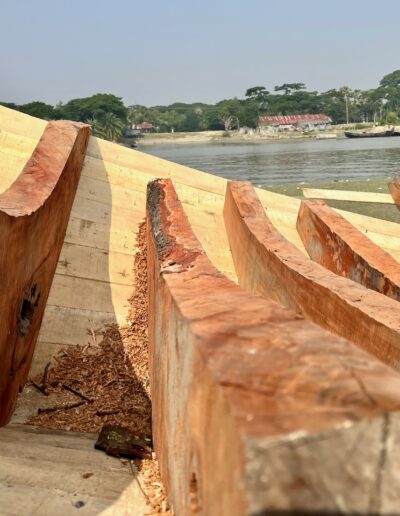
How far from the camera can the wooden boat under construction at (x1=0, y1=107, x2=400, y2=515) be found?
112 cm

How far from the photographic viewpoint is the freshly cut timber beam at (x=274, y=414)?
109 cm

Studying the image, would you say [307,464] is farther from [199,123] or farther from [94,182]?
[199,123]

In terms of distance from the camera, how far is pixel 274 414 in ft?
3.89

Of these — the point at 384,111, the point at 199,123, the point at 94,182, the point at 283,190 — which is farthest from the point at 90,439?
the point at 384,111

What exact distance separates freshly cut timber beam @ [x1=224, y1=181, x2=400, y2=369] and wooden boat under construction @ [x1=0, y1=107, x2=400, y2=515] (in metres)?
0.02

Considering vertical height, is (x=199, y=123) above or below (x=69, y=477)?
above

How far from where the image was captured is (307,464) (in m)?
1.09

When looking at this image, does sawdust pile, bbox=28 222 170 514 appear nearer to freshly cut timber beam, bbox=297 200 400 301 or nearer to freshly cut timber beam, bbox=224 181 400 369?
freshly cut timber beam, bbox=224 181 400 369

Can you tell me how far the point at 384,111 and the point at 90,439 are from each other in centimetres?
16616

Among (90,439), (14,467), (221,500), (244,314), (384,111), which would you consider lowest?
(90,439)

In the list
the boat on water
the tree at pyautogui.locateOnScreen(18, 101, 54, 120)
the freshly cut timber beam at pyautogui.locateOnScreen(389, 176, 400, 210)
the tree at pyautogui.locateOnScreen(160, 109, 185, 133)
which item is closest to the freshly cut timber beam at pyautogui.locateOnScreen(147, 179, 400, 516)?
the freshly cut timber beam at pyautogui.locateOnScreen(389, 176, 400, 210)

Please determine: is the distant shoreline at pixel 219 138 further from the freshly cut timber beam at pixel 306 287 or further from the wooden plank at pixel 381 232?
the freshly cut timber beam at pixel 306 287

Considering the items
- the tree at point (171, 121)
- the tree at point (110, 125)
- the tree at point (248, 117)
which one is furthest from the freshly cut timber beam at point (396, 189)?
the tree at point (171, 121)

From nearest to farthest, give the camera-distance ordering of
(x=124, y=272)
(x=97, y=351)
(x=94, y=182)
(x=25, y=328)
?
(x=25, y=328) < (x=97, y=351) < (x=124, y=272) < (x=94, y=182)
